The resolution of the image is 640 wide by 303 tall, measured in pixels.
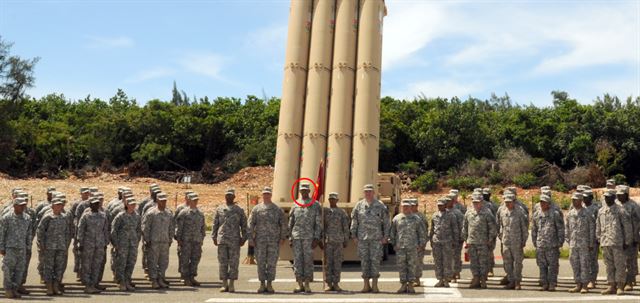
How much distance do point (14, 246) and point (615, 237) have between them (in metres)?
10.1

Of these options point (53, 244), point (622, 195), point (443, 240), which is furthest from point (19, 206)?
point (622, 195)

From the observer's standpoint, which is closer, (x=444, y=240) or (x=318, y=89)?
(x=444, y=240)

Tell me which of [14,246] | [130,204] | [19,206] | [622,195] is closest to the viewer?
[14,246]

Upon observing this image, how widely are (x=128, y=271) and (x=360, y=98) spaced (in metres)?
6.43

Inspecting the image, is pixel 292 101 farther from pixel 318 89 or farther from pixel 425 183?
pixel 425 183

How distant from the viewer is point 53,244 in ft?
46.8

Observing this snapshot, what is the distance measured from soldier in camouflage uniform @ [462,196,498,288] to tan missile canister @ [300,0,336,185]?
4.08 m

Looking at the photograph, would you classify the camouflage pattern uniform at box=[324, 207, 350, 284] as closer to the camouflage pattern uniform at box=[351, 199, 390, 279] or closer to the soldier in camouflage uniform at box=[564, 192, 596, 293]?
the camouflage pattern uniform at box=[351, 199, 390, 279]

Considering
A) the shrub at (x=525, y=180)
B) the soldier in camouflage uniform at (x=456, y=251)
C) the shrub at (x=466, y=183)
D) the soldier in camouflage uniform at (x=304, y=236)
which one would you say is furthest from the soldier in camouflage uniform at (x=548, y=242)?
the shrub at (x=525, y=180)

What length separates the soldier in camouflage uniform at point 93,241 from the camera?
14578 mm

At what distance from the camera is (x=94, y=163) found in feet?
169

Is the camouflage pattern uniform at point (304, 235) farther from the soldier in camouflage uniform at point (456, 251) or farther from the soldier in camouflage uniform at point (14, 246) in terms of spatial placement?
the soldier in camouflage uniform at point (14, 246)

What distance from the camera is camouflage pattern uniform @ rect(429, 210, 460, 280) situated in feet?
49.3

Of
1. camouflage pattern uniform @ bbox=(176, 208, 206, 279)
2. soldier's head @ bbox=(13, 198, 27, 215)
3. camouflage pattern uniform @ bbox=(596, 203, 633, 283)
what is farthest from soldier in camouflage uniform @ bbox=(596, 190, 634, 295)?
soldier's head @ bbox=(13, 198, 27, 215)
